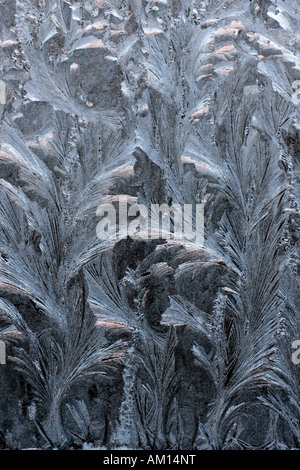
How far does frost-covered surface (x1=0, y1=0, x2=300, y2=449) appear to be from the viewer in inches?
42.9

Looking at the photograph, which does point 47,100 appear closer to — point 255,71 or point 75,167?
point 75,167

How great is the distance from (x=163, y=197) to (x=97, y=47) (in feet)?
1.30
